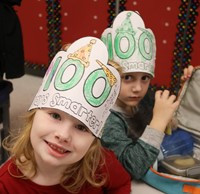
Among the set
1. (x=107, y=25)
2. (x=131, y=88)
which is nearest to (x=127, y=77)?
(x=131, y=88)

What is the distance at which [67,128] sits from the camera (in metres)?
0.71

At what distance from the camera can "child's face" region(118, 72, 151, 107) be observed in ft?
3.39

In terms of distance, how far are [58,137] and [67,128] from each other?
0.02m

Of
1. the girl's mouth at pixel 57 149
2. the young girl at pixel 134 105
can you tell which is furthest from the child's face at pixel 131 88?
the girl's mouth at pixel 57 149

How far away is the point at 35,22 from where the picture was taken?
255cm

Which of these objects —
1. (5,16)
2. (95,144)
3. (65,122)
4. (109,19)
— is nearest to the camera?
(65,122)

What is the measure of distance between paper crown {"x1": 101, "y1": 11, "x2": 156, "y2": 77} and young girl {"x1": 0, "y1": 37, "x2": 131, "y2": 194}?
0.25 meters

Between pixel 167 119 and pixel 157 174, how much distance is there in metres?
0.16

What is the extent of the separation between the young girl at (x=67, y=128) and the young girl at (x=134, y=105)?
0.35 feet

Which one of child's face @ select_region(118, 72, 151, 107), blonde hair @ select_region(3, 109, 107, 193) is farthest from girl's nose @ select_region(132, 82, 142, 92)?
blonde hair @ select_region(3, 109, 107, 193)

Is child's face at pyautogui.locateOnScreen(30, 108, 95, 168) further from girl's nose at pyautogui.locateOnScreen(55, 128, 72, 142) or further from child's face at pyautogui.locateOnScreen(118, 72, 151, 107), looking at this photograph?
child's face at pyautogui.locateOnScreen(118, 72, 151, 107)

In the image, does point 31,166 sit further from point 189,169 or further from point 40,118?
point 189,169

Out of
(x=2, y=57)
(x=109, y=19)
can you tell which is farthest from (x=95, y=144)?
(x=109, y=19)

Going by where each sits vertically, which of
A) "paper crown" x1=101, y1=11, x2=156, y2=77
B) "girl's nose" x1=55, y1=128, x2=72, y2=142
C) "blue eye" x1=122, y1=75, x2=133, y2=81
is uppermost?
"paper crown" x1=101, y1=11, x2=156, y2=77
